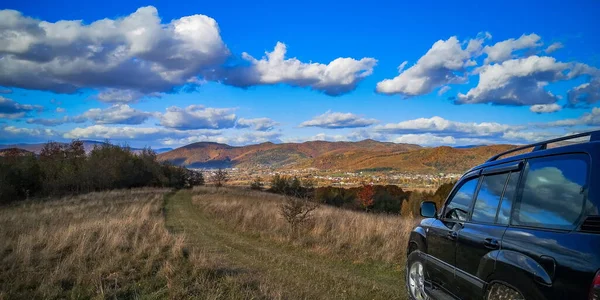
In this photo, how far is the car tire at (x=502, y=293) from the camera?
2.78 meters

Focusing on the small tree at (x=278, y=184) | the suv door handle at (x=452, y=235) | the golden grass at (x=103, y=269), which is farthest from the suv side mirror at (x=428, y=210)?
the small tree at (x=278, y=184)

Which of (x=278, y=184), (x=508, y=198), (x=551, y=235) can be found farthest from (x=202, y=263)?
→ (x=278, y=184)

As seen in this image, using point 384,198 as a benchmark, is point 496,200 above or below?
above

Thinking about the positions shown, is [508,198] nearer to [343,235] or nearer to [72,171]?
[343,235]

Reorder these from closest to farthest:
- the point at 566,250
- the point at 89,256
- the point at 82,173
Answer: the point at 566,250
the point at 89,256
the point at 82,173

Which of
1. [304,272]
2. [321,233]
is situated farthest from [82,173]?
[304,272]

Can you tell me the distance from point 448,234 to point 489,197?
0.73 metres

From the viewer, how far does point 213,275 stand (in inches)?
260

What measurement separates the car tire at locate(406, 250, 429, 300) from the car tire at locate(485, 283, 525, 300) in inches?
72.0

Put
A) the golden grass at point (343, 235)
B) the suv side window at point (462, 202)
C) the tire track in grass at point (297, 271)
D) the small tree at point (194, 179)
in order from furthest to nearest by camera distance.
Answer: the small tree at point (194, 179), the golden grass at point (343, 235), the tire track in grass at point (297, 271), the suv side window at point (462, 202)

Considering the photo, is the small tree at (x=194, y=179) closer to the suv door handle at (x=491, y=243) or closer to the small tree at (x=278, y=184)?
the small tree at (x=278, y=184)

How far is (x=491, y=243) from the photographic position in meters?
3.19

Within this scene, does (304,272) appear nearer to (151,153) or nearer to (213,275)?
(213,275)

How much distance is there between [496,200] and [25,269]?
7.16 metres
